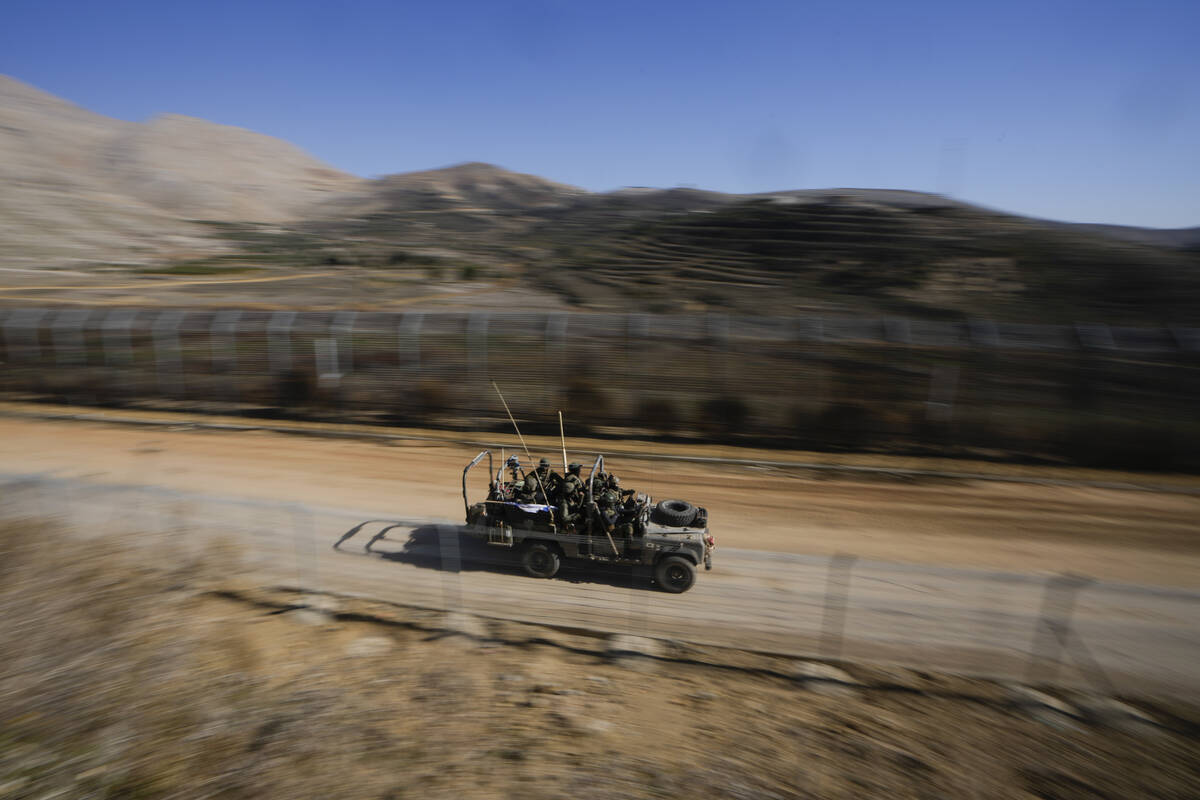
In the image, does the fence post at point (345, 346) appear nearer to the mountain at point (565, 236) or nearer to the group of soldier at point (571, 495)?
the group of soldier at point (571, 495)

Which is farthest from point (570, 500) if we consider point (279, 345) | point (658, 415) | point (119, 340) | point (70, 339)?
point (70, 339)

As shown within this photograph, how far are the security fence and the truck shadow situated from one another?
21.4ft

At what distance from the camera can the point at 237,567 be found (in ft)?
28.6

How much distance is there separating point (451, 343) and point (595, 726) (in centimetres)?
1178

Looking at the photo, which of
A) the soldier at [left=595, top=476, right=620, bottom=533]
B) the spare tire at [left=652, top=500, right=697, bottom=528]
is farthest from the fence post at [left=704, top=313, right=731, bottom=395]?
the soldier at [left=595, top=476, right=620, bottom=533]

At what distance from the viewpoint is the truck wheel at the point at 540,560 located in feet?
28.6

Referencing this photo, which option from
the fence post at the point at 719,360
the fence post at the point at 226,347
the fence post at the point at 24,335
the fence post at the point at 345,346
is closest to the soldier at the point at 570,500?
the fence post at the point at 719,360

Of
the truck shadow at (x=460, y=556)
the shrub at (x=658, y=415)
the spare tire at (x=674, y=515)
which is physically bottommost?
the truck shadow at (x=460, y=556)

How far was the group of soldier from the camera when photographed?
8.78 meters

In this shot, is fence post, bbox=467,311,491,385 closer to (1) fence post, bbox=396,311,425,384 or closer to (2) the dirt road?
(1) fence post, bbox=396,311,425,384

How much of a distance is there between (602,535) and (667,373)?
7.13m

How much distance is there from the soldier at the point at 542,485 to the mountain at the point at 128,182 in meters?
42.8

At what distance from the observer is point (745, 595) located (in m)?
8.23

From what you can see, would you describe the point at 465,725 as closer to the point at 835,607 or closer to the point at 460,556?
the point at 460,556
